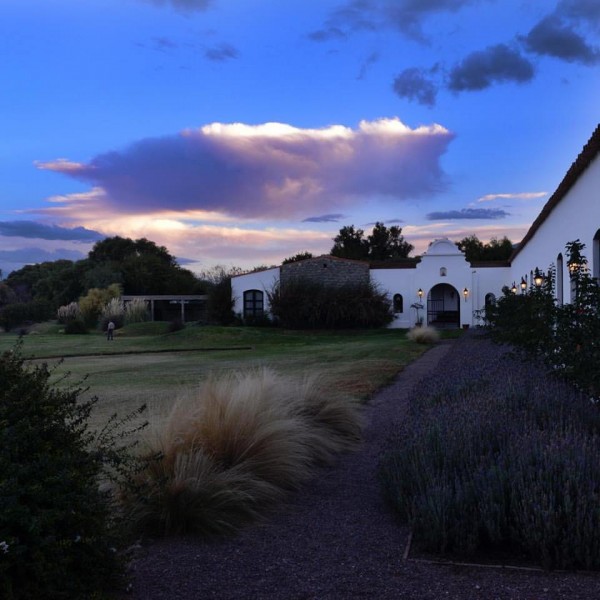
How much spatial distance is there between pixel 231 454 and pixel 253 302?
31.7 m

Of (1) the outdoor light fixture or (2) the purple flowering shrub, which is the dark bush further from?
(2) the purple flowering shrub

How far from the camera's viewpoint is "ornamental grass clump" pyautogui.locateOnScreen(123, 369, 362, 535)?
4.11 m

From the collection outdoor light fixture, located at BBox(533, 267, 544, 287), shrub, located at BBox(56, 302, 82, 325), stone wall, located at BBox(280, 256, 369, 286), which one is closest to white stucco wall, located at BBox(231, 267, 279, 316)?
stone wall, located at BBox(280, 256, 369, 286)

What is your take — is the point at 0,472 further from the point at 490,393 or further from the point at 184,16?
the point at 184,16

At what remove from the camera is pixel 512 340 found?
12.1 meters

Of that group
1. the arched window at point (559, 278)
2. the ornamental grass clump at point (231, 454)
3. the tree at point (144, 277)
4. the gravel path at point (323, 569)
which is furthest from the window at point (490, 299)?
the tree at point (144, 277)

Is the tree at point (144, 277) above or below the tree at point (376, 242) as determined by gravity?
below

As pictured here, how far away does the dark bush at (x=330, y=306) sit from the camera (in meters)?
33.2

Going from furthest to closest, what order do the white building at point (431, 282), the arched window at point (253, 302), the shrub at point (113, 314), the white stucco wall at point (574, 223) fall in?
the shrub at point (113, 314) → the arched window at point (253, 302) → the white building at point (431, 282) → the white stucco wall at point (574, 223)

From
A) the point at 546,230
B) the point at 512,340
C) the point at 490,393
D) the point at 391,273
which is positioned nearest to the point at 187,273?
the point at 391,273

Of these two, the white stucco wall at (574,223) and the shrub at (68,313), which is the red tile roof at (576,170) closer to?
the white stucco wall at (574,223)

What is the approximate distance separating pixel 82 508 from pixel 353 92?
1301cm

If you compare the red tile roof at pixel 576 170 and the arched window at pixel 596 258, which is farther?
the arched window at pixel 596 258

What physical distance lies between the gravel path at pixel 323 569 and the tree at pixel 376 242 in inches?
2330
